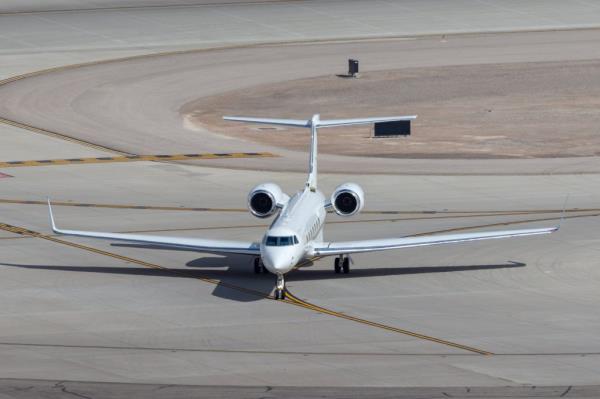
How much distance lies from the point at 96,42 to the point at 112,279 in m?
60.7

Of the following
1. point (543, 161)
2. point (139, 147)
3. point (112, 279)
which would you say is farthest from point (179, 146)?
point (112, 279)

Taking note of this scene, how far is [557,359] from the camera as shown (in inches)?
1507

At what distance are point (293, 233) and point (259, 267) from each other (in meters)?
4.29

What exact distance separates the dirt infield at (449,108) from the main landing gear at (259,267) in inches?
974

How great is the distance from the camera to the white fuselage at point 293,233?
145 feet

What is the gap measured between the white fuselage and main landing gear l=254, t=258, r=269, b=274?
1.92 meters

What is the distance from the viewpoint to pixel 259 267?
48.7 metres

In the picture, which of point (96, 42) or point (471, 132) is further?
point (96, 42)

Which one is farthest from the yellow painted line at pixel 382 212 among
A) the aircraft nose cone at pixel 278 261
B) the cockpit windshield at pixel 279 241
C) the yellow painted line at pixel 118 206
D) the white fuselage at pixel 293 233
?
the aircraft nose cone at pixel 278 261

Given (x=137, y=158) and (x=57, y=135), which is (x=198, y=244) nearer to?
(x=137, y=158)

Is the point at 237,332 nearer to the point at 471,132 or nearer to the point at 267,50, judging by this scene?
the point at 471,132

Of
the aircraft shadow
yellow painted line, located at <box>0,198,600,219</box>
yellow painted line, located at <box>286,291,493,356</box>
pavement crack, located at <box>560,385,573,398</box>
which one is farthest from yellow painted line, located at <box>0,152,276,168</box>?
pavement crack, located at <box>560,385,573,398</box>

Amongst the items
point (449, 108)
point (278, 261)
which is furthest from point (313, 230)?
point (449, 108)

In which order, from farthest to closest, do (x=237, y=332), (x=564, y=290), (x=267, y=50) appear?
(x=267, y=50) → (x=564, y=290) → (x=237, y=332)
